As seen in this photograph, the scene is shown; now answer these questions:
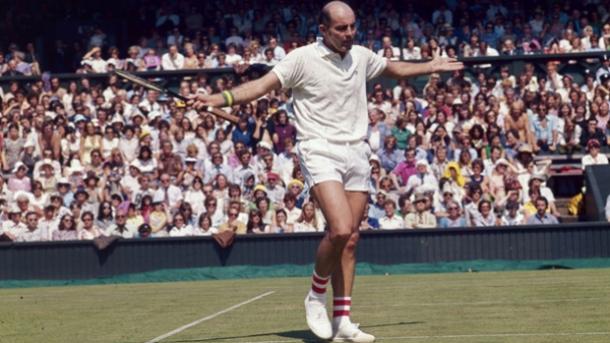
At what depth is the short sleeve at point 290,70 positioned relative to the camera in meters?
9.26

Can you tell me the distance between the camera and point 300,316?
11.6 meters

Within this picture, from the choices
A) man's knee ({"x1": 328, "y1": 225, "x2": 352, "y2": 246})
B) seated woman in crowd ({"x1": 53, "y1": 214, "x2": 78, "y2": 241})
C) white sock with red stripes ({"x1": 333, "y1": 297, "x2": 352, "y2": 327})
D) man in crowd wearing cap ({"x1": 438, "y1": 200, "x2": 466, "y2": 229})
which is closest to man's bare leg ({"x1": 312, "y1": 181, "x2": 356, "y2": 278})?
man's knee ({"x1": 328, "y1": 225, "x2": 352, "y2": 246})

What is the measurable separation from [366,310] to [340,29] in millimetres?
3672

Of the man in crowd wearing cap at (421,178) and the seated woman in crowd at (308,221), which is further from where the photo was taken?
the man in crowd wearing cap at (421,178)

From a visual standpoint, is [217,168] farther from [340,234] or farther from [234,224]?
[340,234]

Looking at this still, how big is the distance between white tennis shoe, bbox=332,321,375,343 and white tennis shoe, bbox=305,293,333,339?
64mm

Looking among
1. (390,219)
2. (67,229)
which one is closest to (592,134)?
(390,219)

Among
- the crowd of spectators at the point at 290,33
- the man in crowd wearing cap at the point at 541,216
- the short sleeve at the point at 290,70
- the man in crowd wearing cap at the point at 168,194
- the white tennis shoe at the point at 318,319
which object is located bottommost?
the white tennis shoe at the point at 318,319

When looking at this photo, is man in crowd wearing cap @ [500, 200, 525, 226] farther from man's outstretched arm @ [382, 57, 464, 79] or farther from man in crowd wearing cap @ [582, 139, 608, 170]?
man's outstretched arm @ [382, 57, 464, 79]

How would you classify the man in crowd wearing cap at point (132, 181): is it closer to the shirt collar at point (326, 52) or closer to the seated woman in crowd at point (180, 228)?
the seated woman in crowd at point (180, 228)

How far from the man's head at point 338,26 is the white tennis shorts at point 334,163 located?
2.18ft

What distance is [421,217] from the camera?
21.5 m

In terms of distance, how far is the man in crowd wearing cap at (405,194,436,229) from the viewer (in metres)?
21.4

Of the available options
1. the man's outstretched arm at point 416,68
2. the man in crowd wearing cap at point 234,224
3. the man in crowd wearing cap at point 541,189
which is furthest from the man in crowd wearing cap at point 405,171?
the man's outstretched arm at point 416,68
